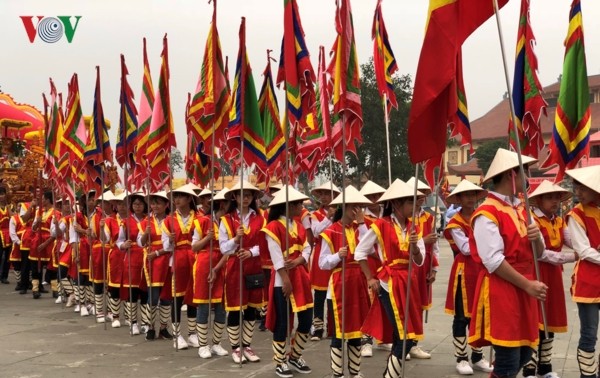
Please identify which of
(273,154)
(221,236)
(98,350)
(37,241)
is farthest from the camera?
(37,241)

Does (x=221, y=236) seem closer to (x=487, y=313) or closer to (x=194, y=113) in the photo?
(x=194, y=113)

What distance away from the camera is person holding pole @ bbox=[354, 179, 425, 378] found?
22.7 feet

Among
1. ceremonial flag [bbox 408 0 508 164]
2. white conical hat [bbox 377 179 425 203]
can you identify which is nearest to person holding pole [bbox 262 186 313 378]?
white conical hat [bbox 377 179 425 203]

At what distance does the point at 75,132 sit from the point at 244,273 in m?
5.34

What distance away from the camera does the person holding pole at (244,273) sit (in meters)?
9.12

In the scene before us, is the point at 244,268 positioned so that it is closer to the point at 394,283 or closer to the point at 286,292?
the point at 286,292

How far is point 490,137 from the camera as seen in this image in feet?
275

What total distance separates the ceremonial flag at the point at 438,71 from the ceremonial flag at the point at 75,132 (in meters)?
8.48

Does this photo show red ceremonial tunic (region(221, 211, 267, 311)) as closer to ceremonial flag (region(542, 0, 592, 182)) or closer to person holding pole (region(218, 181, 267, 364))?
person holding pole (region(218, 181, 267, 364))

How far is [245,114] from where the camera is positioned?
9.50 metres

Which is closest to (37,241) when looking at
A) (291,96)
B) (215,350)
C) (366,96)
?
(215,350)

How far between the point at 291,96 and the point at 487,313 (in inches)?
152

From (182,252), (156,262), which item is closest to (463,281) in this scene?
(182,252)

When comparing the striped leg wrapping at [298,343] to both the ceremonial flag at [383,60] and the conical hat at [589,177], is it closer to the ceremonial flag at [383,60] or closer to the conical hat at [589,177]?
the conical hat at [589,177]
